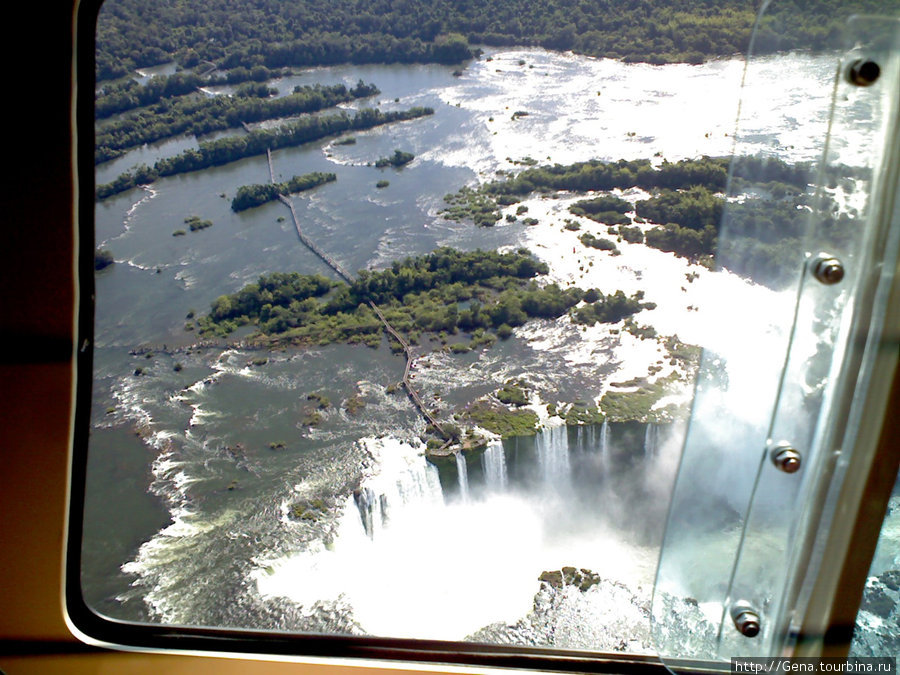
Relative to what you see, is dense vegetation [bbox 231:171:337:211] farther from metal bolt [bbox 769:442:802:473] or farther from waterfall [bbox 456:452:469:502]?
metal bolt [bbox 769:442:802:473]

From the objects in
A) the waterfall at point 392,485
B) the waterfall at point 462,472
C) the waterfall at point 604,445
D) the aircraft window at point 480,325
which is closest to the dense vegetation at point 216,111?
the aircraft window at point 480,325

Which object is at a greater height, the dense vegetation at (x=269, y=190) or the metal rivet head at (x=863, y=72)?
the metal rivet head at (x=863, y=72)

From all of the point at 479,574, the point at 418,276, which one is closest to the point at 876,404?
the point at 479,574

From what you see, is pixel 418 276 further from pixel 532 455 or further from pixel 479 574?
pixel 479 574

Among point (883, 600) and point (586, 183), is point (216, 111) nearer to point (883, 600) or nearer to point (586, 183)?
point (586, 183)

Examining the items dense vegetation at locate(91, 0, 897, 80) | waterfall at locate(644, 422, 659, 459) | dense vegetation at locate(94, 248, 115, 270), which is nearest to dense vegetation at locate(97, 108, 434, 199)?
dense vegetation at locate(91, 0, 897, 80)

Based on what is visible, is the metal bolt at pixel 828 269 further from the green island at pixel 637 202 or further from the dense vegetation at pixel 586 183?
the dense vegetation at pixel 586 183

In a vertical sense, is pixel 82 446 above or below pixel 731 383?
below
